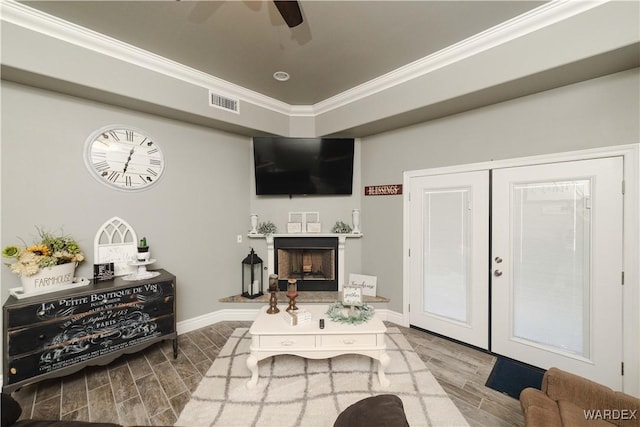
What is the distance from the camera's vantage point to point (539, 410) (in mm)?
1474

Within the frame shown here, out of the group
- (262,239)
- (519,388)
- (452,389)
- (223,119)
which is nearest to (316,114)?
(223,119)

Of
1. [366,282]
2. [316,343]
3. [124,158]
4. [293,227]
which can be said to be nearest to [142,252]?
[124,158]

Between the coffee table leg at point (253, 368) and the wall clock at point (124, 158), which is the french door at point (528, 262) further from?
the wall clock at point (124, 158)

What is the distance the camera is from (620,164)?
1955mm

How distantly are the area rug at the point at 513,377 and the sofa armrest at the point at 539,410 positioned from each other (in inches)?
20.6

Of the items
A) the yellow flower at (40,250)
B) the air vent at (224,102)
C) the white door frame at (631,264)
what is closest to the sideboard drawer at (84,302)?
the yellow flower at (40,250)

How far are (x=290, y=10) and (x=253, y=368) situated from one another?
2.52 meters

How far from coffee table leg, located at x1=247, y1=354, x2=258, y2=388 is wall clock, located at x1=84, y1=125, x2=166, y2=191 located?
215cm

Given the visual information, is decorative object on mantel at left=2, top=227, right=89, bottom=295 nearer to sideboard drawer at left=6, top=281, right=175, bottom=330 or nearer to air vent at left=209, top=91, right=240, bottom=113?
sideboard drawer at left=6, top=281, right=175, bottom=330

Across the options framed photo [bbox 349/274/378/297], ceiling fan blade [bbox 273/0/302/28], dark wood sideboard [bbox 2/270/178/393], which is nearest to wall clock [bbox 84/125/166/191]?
dark wood sideboard [bbox 2/270/178/393]

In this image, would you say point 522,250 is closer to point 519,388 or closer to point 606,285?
point 606,285

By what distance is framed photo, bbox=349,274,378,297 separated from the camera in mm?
3496

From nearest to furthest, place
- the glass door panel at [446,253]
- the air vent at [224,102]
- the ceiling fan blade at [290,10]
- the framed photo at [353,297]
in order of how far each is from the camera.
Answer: the ceiling fan blade at [290,10], the framed photo at [353,297], the glass door panel at [446,253], the air vent at [224,102]

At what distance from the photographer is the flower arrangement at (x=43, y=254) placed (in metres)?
1.91
